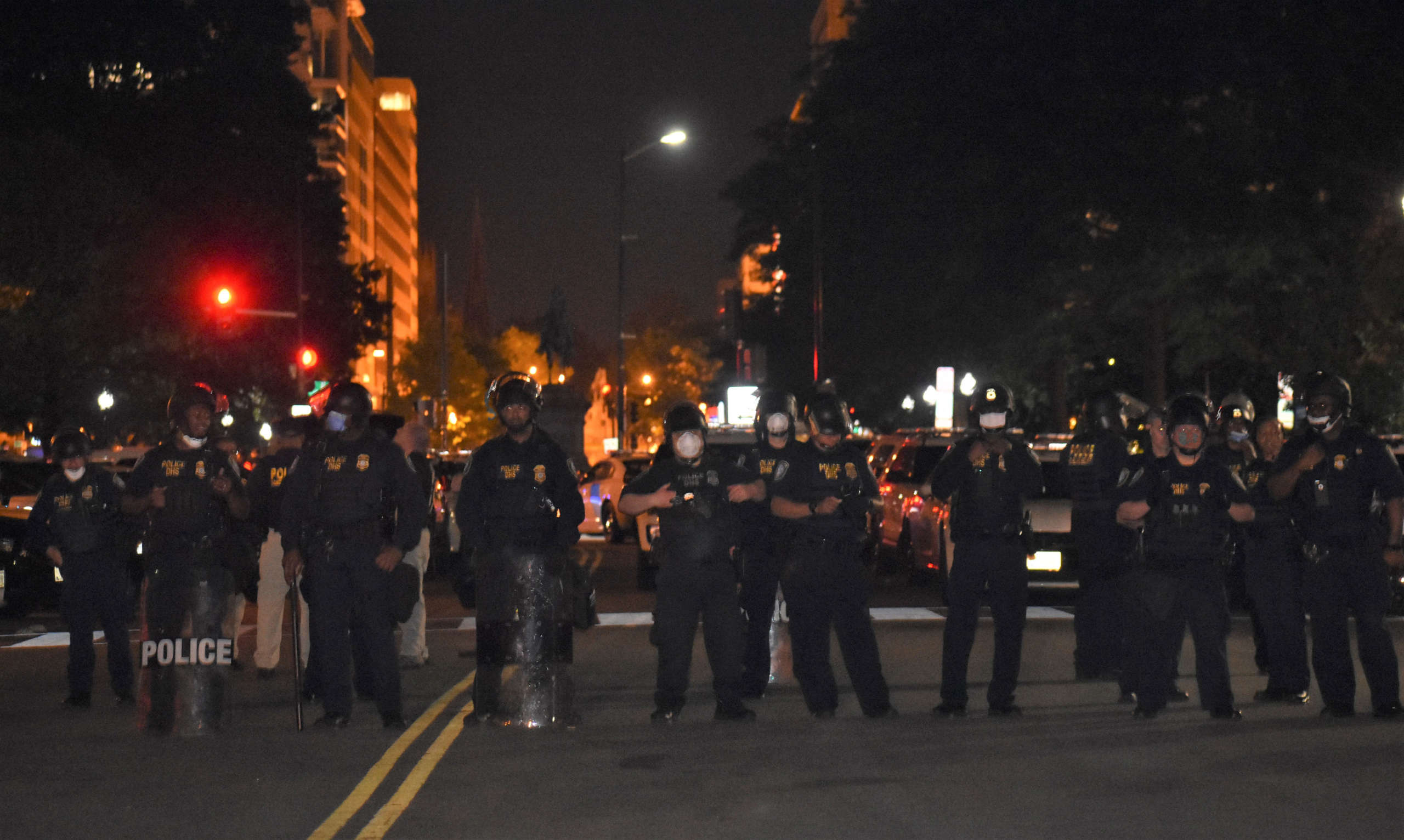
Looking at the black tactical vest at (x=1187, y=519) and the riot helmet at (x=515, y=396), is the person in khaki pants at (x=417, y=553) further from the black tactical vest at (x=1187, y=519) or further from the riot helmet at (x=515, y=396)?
the black tactical vest at (x=1187, y=519)

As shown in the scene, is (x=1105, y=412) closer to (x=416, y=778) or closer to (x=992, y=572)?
(x=992, y=572)

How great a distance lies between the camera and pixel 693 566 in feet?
34.5

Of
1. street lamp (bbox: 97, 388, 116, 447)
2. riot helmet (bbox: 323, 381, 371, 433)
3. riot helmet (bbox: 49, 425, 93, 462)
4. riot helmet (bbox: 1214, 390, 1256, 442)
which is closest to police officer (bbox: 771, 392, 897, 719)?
riot helmet (bbox: 323, 381, 371, 433)

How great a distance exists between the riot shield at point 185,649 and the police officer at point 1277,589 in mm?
5932


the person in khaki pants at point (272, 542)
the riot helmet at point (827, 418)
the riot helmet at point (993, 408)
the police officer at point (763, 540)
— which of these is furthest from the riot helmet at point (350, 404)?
the riot helmet at point (993, 408)

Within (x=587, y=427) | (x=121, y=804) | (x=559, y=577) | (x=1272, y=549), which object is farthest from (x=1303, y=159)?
(x=587, y=427)

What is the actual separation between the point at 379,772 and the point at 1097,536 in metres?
5.04

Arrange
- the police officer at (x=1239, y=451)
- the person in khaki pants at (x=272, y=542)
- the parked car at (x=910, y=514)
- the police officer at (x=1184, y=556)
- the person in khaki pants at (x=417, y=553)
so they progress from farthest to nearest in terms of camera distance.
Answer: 1. the parked car at (x=910, y=514)
2. the person in khaki pants at (x=417, y=553)
3. the person in khaki pants at (x=272, y=542)
4. the police officer at (x=1239, y=451)
5. the police officer at (x=1184, y=556)

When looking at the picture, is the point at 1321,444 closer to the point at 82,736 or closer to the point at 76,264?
the point at 82,736

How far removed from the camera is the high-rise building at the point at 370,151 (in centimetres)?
11769

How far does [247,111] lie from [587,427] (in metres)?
66.6

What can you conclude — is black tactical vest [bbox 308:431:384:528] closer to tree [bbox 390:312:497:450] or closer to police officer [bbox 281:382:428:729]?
police officer [bbox 281:382:428:729]

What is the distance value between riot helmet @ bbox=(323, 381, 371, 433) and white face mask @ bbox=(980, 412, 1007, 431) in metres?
3.51

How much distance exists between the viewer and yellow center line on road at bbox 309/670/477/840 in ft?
→ 25.3
